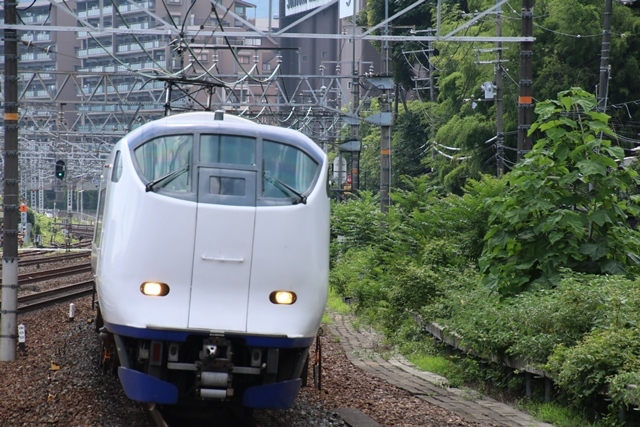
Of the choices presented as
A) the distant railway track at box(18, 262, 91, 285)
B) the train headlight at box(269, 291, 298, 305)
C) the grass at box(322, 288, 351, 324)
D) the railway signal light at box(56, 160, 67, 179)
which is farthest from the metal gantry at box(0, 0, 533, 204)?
the distant railway track at box(18, 262, 91, 285)

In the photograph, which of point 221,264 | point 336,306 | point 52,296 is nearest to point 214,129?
point 221,264

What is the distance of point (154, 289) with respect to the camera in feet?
28.4

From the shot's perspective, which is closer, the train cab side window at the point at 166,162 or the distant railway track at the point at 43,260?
the train cab side window at the point at 166,162

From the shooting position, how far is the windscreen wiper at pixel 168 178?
8906mm

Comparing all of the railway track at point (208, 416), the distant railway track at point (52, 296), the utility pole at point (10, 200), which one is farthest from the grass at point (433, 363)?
the distant railway track at point (52, 296)

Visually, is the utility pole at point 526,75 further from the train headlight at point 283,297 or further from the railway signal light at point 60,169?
the railway signal light at point 60,169

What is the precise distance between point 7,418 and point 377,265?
490 inches

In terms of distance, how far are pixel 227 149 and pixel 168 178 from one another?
659mm

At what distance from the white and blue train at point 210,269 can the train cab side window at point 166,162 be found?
0.04 ft

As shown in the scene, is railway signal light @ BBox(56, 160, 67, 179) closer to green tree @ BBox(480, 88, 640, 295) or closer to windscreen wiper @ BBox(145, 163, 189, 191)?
green tree @ BBox(480, 88, 640, 295)

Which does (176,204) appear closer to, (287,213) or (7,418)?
(287,213)

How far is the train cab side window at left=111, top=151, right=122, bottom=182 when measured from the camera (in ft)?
31.2

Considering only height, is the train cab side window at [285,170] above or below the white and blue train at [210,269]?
above

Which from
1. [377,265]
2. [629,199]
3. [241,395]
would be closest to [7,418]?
[241,395]
